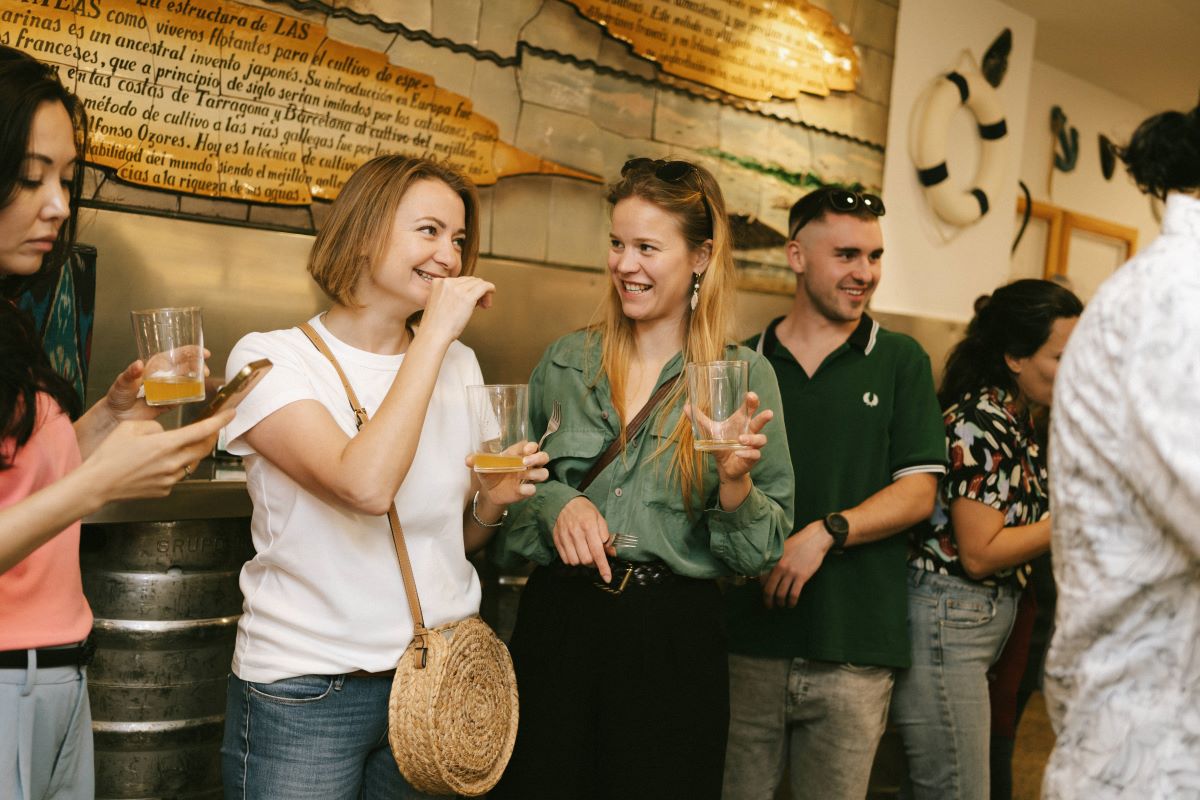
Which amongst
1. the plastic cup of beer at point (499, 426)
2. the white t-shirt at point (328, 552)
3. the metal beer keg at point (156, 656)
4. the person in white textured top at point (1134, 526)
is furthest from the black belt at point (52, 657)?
the person in white textured top at point (1134, 526)

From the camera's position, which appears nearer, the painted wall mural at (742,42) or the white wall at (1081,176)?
the painted wall mural at (742,42)

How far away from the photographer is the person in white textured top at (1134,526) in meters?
1.06

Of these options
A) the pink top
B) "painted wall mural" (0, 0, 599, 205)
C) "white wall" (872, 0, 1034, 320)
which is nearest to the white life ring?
"white wall" (872, 0, 1034, 320)

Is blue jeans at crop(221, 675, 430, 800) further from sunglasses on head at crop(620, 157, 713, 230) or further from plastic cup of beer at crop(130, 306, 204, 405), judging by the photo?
sunglasses on head at crop(620, 157, 713, 230)

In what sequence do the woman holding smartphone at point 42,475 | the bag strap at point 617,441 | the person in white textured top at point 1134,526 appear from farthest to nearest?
the bag strap at point 617,441, the woman holding smartphone at point 42,475, the person in white textured top at point 1134,526

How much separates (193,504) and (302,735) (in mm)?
688

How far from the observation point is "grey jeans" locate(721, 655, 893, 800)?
2.33 meters

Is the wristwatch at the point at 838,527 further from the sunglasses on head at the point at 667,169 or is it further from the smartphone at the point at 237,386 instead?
the smartphone at the point at 237,386

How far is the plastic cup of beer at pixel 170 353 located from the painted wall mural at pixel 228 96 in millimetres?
966

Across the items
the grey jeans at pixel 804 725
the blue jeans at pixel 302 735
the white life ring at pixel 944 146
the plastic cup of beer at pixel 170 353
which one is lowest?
the grey jeans at pixel 804 725

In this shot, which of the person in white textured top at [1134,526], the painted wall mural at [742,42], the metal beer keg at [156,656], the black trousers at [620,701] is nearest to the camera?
the person in white textured top at [1134,526]

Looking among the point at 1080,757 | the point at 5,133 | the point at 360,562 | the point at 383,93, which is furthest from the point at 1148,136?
the point at 383,93

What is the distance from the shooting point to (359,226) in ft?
5.70

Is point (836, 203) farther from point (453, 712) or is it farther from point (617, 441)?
point (453, 712)
